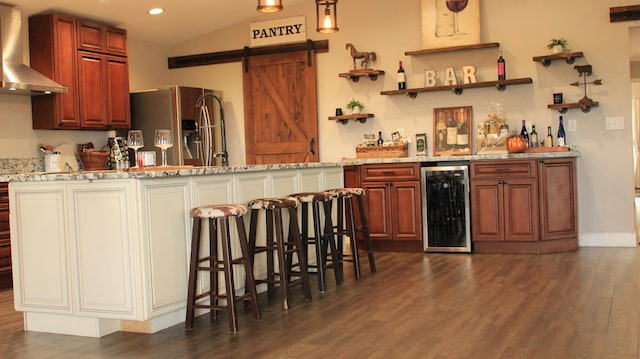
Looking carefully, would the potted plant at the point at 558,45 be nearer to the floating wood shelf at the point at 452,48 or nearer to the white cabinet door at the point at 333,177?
the floating wood shelf at the point at 452,48

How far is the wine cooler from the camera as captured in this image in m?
6.19

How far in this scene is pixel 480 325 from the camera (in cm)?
354

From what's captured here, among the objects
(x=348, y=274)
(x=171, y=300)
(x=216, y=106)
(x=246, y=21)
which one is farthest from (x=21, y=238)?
(x=246, y=21)

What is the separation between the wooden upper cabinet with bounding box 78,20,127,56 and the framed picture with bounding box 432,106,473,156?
3363mm

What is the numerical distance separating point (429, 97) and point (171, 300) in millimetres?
4087

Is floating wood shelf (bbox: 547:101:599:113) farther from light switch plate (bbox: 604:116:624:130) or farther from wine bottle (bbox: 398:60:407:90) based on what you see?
wine bottle (bbox: 398:60:407:90)

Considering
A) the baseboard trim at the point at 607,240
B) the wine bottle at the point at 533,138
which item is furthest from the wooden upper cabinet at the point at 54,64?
the baseboard trim at the point at 607,240

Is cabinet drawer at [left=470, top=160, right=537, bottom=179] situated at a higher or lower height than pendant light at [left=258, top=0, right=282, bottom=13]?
lower

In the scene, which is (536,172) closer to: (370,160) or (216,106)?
(370,160)

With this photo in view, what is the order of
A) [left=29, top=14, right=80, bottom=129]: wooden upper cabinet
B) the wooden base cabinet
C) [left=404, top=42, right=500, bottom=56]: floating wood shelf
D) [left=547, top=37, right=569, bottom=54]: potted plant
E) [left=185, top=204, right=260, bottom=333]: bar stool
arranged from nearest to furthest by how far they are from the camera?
1. [left=185, top=204, right=260, bottom=333]: bar stool
2. the wooden base cabinet
3. [left=29, top=14, right=80, bottom=129]: wooden upper cabinet
4. [left=547, top=37, right=569, bottom=54]: potted plant
5. [left=404, top=42, right=500, bottom=56]: floating wood shelf

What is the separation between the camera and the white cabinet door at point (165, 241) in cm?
355

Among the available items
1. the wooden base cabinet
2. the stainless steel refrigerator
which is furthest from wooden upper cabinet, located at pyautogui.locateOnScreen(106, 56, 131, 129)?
the wooden base cabinet

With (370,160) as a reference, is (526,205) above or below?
below

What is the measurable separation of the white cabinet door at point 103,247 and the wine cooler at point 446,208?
11.4 ft
